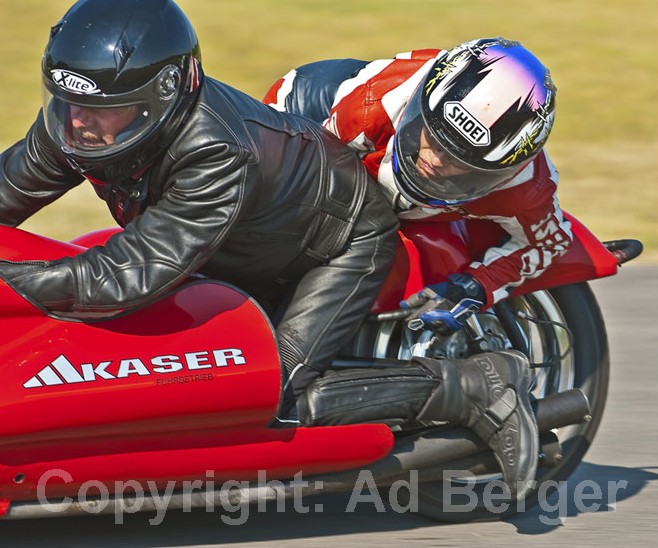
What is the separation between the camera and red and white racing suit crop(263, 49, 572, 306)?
13.7ft

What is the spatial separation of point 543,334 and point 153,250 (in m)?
1.72

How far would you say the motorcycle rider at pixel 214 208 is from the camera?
3477 mm

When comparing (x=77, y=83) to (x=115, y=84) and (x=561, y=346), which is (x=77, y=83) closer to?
(x=115, y=84)

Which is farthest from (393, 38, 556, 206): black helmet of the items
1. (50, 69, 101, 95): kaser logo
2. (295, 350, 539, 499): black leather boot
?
(50, 69, 101, 95): kaser logo

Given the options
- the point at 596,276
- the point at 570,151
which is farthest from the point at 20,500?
the point at 570,151

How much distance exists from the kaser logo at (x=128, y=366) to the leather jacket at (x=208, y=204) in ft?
0.56

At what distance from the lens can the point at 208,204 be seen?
355 centimetres

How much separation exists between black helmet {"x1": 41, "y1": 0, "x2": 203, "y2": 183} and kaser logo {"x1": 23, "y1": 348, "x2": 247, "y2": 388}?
547mm

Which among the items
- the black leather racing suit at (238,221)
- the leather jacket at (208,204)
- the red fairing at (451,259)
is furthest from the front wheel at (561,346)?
the leather jacket at (208,204)

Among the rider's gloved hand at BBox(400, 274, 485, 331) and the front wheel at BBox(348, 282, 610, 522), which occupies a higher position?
the rider's gloved hand at BBox(400, 274, 485, 331)

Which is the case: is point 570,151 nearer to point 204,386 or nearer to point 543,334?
point 543,334

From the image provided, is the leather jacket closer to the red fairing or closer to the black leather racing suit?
the black leather racing suit

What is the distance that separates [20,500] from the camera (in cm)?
357

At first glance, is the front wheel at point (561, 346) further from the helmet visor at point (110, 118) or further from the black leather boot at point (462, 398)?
the helmet visor at point (110, 118)
